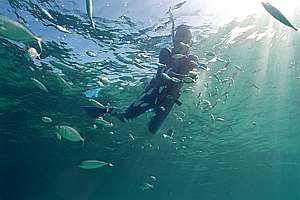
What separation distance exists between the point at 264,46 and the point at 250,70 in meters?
2.60

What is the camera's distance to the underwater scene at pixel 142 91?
11719 millimetres

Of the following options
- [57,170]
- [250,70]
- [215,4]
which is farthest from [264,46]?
[57,170]

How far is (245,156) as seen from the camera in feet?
137

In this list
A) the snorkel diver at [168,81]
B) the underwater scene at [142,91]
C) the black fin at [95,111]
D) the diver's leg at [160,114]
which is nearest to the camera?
the snorkel diver at [168,81]

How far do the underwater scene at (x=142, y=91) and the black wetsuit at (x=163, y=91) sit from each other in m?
0.04

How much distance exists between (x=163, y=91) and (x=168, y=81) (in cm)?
37

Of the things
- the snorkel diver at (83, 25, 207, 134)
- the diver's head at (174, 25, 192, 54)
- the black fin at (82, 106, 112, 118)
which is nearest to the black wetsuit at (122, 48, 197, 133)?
the snorkel diver at (83, 25, 207, 134)

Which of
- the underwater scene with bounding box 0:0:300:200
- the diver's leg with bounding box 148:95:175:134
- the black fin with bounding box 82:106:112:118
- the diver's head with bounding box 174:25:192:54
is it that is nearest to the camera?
the diver's head with bounding box 174:25:192:54

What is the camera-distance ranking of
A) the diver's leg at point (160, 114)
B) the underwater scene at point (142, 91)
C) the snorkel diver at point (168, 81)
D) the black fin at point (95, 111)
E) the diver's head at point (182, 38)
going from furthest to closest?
the black fin at point (95, 111)
the underwater scene at point (142, 91)
the diver's leg at point (160, 114)
the diver's head at point (182, 38)
the snorkel diver at point (168, 81)

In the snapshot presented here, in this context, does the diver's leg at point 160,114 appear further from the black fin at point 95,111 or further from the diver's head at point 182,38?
the diver's head at point 182,38

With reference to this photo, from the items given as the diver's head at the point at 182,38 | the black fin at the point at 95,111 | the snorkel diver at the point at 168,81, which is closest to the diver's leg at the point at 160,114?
the snorkel diver at the point at 168,81

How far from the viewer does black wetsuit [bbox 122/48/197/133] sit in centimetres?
1023

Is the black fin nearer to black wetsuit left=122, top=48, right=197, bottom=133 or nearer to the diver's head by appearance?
black wetsuit left=122, top=48, right=197, bottom=133

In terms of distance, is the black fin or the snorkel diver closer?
the snorkel diver
